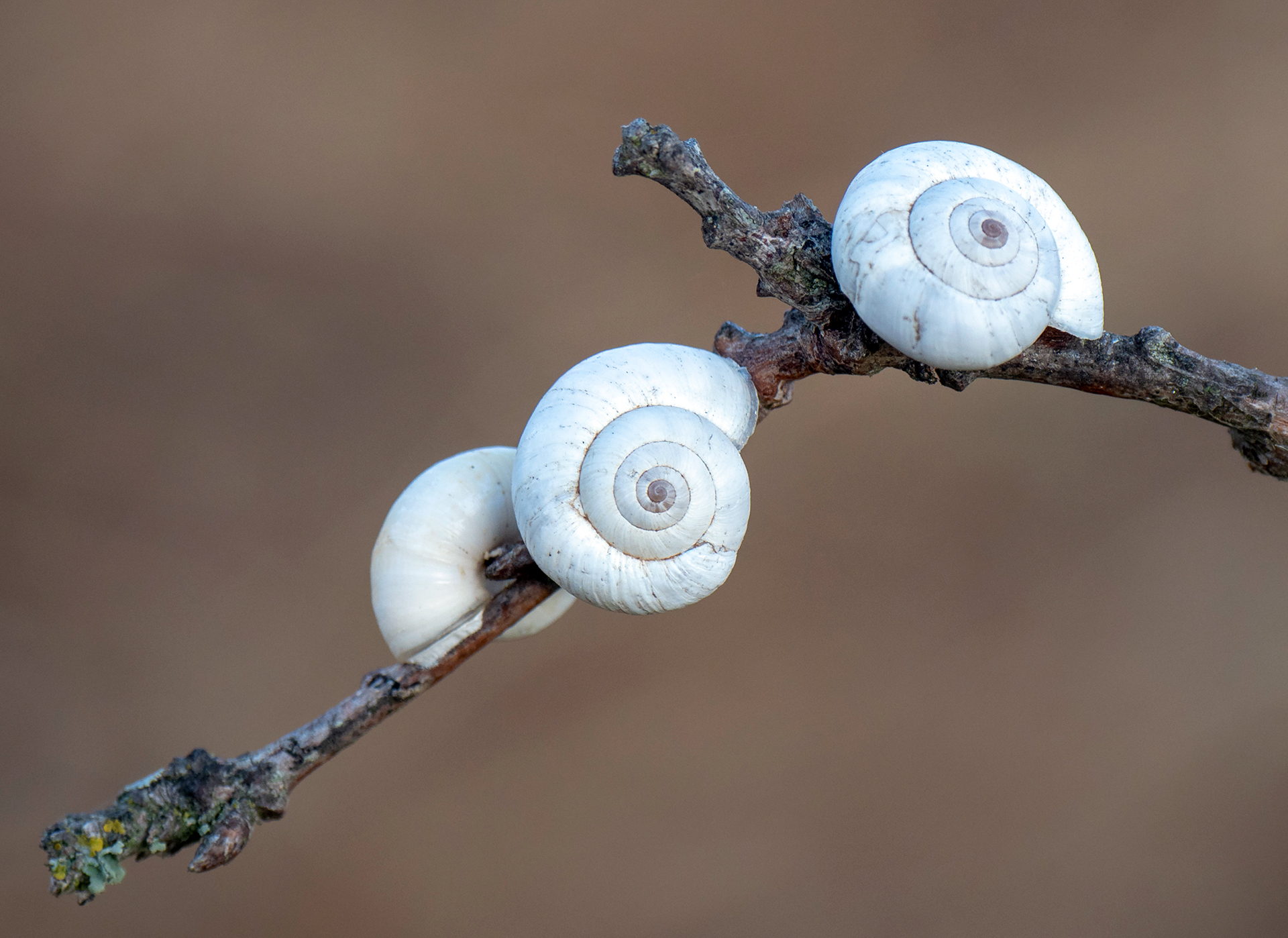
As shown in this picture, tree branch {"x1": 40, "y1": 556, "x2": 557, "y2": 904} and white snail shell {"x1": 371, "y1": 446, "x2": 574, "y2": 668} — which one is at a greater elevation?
white snail shell {"x1": 371, "y1": 446, "x2": 574, "y2": 668}

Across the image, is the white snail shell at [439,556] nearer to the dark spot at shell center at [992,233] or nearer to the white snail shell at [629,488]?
the white snail shell at [629,488]

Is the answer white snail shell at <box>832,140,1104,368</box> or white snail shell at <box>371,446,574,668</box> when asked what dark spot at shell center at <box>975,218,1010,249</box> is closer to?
white snail shell at <box>832,140,1104,368</box>

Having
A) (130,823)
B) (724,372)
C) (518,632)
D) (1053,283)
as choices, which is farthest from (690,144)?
(130,823)

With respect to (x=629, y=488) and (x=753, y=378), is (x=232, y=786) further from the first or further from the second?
(x=753, y=378)

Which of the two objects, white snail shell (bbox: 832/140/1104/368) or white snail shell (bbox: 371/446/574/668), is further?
white snail shell (bbox: 371/446/574/668)

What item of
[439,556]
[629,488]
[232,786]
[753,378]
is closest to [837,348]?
[753,378]

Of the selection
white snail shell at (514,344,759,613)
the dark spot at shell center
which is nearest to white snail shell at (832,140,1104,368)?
the dark spot at shell center

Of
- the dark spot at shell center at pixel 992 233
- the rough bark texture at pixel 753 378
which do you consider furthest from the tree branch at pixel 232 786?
the dark spot at shell center at pixel 992 233
